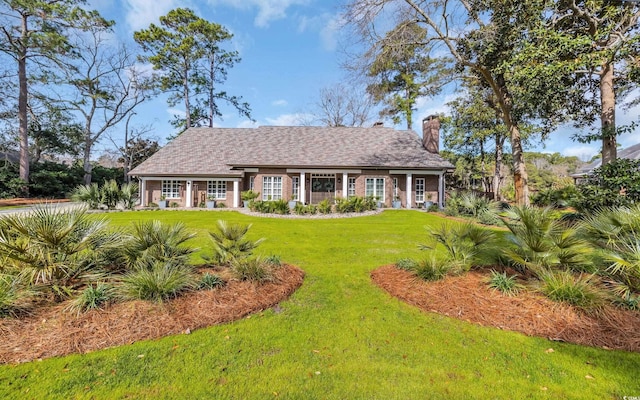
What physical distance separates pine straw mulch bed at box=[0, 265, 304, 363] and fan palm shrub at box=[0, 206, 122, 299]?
443 millimetres

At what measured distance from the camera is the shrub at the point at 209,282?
14.0 ft

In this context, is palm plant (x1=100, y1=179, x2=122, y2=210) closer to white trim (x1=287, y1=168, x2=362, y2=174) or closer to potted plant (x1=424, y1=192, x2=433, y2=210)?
white trim (x1=287, y1=168, x2=362, y2=174)

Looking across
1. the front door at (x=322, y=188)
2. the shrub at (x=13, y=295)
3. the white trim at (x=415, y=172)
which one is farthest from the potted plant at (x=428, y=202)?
the shrub at (x=13, y=295)

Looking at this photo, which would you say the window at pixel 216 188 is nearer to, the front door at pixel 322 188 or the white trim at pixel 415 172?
the front door at pixel 322 188

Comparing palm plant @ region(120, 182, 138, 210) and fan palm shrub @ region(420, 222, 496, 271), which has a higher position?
palm plant @ region(120, 182, 138, 210)

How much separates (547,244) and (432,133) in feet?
58.1

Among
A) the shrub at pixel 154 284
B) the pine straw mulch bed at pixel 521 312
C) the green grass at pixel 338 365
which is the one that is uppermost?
the shrub at pixel 154 284

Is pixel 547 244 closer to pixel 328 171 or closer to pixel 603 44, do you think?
pixel 603 44

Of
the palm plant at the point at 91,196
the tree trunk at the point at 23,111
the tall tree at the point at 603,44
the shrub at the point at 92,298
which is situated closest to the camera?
the shrub at the point at 92,298

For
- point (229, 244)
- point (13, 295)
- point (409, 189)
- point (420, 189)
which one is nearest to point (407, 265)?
point (229, 244)

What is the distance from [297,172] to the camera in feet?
62.2

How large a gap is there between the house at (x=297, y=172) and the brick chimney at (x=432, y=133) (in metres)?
0.07

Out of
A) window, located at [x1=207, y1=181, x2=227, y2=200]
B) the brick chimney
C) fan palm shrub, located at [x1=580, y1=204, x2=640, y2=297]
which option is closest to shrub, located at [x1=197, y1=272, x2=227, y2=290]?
fan palm shrub, located at [x1=580, y1=204, x2=640, y2=297]

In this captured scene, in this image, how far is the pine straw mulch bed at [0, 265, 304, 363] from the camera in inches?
115
